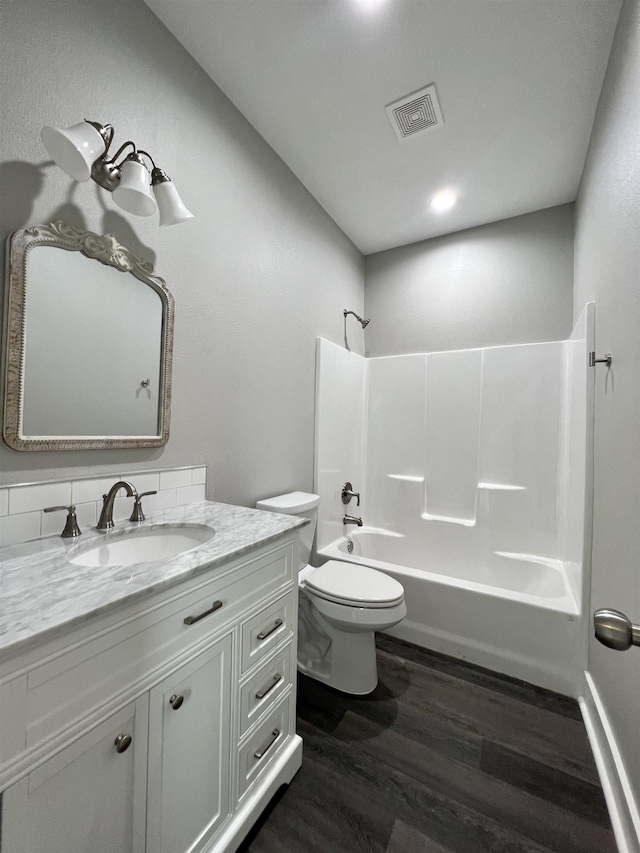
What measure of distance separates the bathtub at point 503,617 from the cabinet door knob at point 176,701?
150 cm

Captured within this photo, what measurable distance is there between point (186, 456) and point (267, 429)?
0.55 meters

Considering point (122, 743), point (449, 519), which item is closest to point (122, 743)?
point (122, 743)

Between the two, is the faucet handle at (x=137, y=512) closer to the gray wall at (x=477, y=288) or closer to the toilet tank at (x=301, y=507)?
the toilet tank at (x=301, y=507)

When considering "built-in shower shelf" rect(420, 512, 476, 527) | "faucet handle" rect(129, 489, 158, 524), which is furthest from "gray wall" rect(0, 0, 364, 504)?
"built-in shower shelf" rect(420, 512, 476, 527)

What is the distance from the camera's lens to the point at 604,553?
1404 mm

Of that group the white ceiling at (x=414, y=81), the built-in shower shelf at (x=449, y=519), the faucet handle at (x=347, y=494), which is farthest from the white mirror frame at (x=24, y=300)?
the built-in shower shelf at (x=449, y=519)

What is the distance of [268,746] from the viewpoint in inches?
44.0

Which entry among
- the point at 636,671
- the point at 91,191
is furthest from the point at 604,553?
the point at 91,191

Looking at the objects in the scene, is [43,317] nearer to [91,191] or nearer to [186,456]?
[91,191]

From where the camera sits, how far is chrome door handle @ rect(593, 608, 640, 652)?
0.55 m

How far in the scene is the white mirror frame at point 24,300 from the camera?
0.96m

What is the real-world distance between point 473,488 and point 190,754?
7.30 feet

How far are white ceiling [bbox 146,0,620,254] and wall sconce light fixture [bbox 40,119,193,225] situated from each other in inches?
28.4

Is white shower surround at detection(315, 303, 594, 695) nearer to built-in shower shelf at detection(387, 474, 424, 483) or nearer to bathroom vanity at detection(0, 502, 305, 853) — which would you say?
built-in shower shelf at detection(387, 474, 424, 483)
